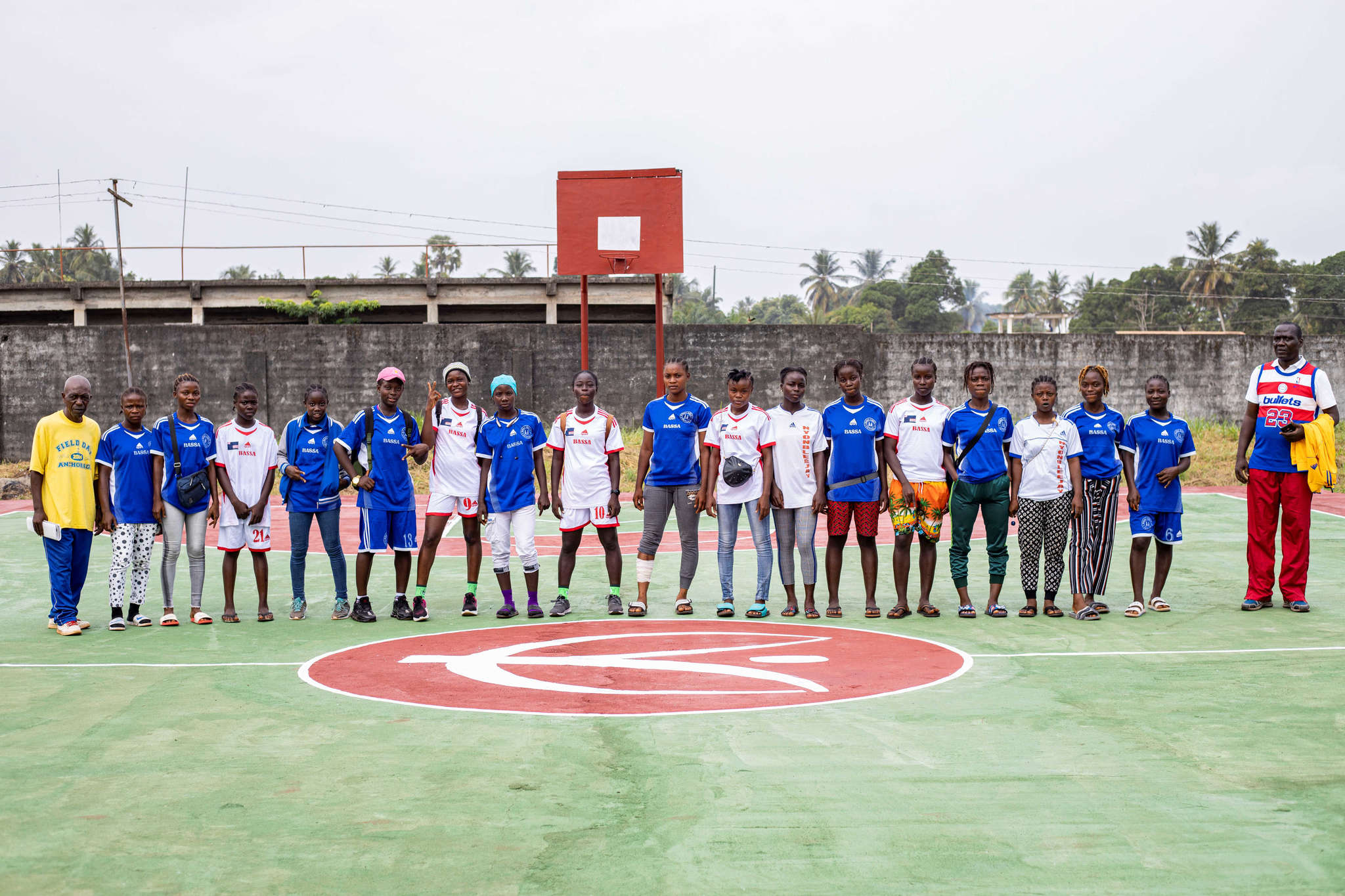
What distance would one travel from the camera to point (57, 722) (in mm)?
5484

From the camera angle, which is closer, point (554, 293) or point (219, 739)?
point (219, 739)

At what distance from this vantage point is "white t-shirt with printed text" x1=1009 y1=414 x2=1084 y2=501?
8.36m

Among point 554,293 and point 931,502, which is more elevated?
point 554,293

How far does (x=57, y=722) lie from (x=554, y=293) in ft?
87.1

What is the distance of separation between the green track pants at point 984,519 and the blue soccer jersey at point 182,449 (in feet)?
18.0

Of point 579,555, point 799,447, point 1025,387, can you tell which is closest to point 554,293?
point 1025,387

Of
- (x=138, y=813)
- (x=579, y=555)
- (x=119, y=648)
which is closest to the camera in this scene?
(x=138, y=813)

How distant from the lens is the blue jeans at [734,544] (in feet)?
28.1

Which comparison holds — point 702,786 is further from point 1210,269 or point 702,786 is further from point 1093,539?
point 1210,269

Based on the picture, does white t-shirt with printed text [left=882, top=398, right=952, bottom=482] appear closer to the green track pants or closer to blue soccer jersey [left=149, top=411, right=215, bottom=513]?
the green track pants

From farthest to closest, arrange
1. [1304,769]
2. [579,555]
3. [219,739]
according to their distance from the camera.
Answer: [579,555], [219,739], [1304,769]

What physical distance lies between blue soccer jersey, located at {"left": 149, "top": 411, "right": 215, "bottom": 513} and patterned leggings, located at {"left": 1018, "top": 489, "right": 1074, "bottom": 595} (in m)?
5.97

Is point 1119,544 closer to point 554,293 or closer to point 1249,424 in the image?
point 1249,424

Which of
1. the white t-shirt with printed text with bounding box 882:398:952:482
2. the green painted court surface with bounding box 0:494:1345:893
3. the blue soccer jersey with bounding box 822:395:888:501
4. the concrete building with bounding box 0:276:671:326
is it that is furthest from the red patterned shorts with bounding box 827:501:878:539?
the concrete building with bounding box 0:276:671:326
